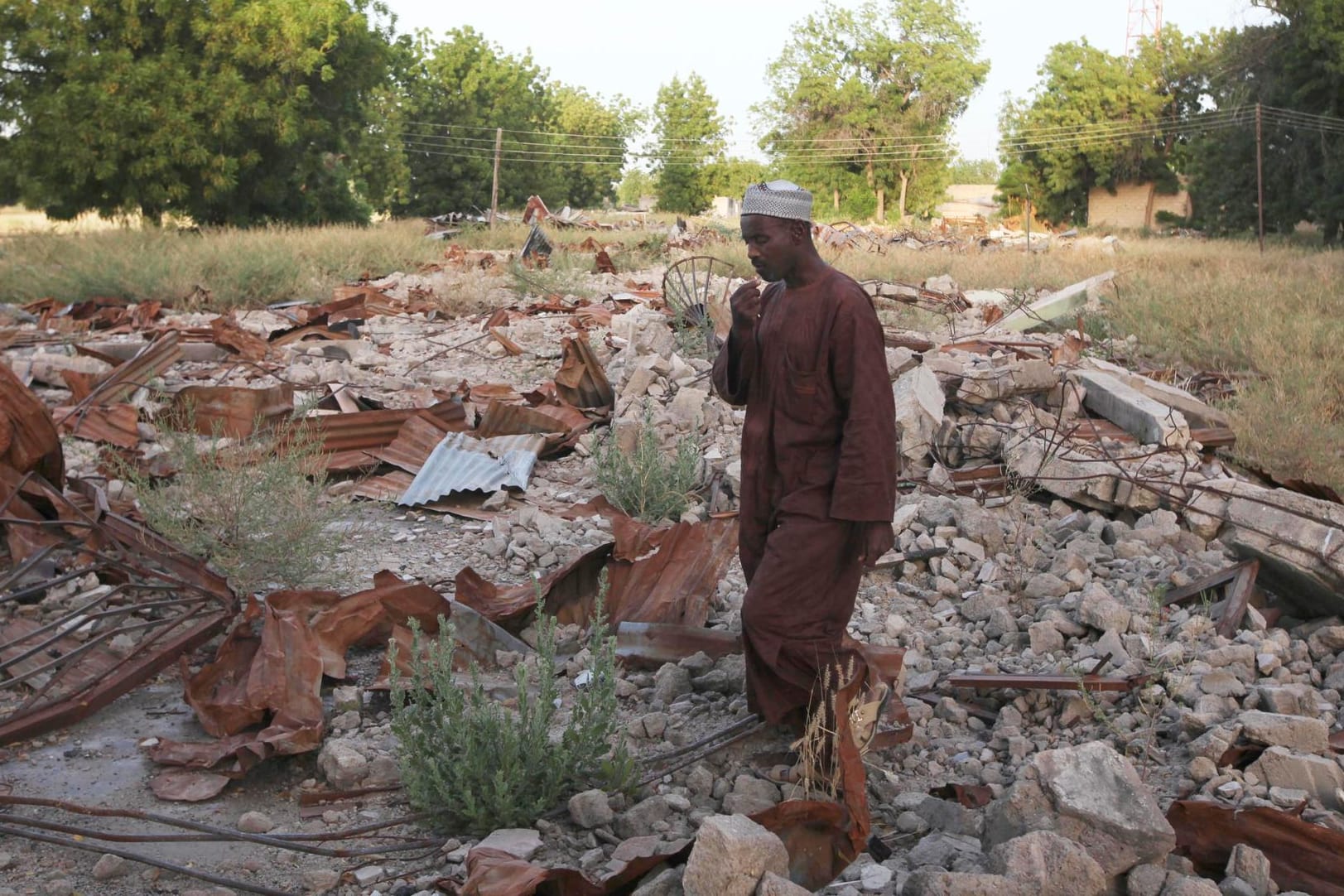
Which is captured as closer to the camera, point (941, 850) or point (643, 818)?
point (941, 850)

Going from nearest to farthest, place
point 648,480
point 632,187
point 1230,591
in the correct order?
1. point 1230,591
2. point 648,480
3. point 632,187

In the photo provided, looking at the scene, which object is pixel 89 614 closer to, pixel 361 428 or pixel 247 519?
pixel 247 519

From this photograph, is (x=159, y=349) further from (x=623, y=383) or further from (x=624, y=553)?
(x=624, y=553)

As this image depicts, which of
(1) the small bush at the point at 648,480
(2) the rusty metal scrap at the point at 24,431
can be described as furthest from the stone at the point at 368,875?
(1) the small bush at the point at 648,480

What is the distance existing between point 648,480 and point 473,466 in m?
1.14

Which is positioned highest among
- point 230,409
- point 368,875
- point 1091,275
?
point 1091,275

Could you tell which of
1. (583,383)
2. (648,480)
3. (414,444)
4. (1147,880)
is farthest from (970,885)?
(583,383)

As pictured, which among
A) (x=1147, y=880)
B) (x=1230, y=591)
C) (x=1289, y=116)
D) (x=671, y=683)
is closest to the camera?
(x=1147, y=880)

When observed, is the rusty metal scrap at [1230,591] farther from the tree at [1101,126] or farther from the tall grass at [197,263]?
the tree at [1101,126]

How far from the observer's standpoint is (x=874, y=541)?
2996 millimetres

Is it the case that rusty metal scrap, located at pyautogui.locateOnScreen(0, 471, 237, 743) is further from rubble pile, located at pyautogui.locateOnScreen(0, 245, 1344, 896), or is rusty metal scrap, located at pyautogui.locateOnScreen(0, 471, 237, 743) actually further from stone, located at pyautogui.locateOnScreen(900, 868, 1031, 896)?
stone, located at pyautogui.locateOnScreen(900, 868, 1031, 896)

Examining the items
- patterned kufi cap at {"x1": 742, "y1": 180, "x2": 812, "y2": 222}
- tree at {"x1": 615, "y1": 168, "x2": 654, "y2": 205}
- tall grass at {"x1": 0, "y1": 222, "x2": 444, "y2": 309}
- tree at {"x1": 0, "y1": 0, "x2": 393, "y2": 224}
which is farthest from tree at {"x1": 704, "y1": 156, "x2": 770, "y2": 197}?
patterned kufi cap at {"x1": 742, "y1": 180, "x2": 812, "y2": 222}

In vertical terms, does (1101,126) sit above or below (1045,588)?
above

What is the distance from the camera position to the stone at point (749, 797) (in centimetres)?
303
